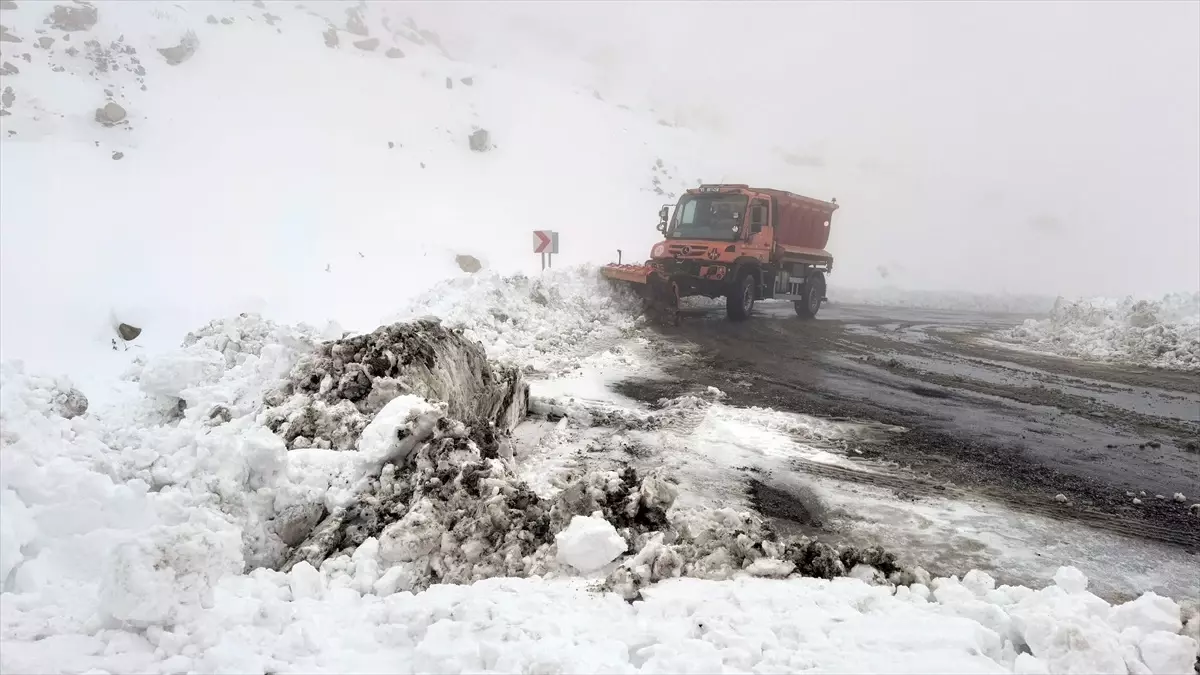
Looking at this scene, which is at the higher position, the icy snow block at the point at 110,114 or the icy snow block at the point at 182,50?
the icy snow block at the point at 182,50

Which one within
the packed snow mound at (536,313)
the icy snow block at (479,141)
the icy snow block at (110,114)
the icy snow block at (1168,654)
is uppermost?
the icy snow block at (479,141)

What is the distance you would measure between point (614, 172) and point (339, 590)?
104ft

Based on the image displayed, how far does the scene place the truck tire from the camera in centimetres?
1493

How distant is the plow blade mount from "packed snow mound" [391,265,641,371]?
0.84ft

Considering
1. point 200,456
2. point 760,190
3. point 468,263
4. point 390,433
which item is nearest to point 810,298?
point 760,190

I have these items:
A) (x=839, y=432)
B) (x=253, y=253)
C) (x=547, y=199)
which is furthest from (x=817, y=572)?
(x=547, y=199)

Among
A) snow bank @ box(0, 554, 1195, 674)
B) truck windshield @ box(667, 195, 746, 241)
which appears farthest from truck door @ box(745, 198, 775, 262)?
snow bank @ box(0, 554, 1195, 674)

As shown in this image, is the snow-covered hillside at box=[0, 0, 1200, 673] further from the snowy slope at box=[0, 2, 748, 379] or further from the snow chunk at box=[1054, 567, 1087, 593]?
the snowy slope at box=[0, 2, 748, 379]

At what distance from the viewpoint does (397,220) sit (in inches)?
850

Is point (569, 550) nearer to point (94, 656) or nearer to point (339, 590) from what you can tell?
point (339, 590)

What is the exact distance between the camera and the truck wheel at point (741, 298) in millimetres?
12477

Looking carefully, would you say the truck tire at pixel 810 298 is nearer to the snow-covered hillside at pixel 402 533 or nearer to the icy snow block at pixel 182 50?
the snow-covered hillside at pixel 402 533

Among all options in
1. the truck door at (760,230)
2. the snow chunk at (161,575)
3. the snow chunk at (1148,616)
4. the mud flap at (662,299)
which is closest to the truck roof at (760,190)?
the truck door at (760,230)

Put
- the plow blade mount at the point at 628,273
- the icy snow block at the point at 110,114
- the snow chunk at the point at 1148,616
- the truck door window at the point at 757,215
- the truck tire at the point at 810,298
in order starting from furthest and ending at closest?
the icy snow block at the point at 110,114 → the truck tire at the point at 810,298 → the plow blade mount at the point at 628,273 → the truck door window at the point at 757,215 → the snow chunk at the point at 1148,616
